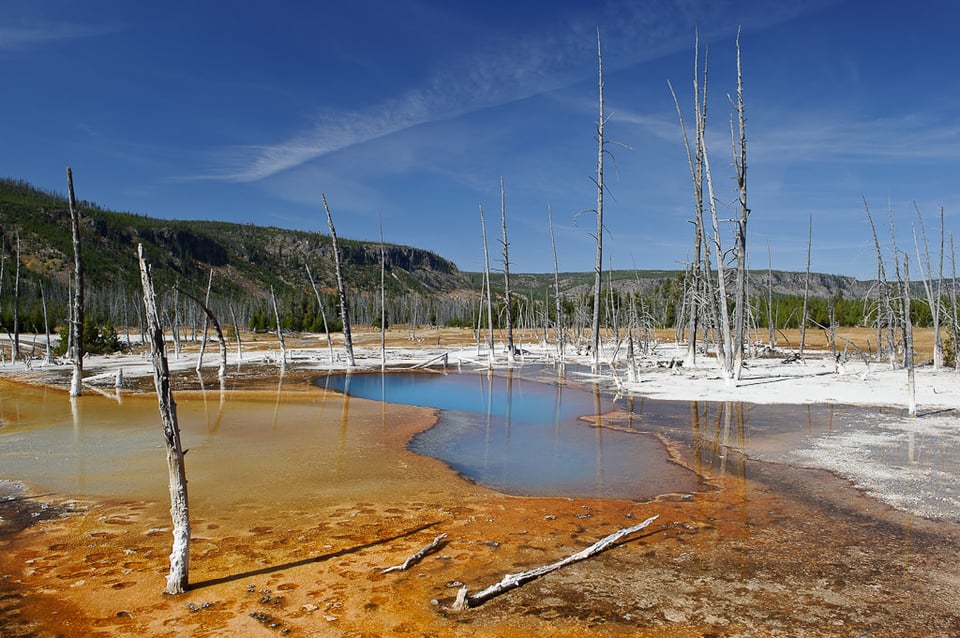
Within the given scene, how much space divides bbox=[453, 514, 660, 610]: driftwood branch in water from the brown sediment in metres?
0.11

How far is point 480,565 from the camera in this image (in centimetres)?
633

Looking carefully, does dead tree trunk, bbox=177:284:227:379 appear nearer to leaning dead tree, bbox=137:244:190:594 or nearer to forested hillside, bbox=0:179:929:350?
leaning dead tree, bbox=137:244:190:594

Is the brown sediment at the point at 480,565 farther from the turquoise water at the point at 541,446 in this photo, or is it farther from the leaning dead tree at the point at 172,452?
the turquoise water at the point at 541,446

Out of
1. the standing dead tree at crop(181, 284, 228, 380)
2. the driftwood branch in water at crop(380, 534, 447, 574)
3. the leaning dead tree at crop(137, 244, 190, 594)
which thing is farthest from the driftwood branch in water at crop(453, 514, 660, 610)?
the standing dead tree at crop(181, 284, 228, 380)

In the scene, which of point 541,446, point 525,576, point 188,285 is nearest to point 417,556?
point 525,576

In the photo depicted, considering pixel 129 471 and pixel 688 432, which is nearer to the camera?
pixel 129 471

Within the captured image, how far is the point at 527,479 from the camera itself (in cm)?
1027

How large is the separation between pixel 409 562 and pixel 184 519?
2.35 meters

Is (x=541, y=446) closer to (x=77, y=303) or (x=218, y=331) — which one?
(x=218, y=331)

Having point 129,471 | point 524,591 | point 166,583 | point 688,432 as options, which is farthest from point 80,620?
point 688,432

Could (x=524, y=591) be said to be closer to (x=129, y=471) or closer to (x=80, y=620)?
(x=80, y=620)

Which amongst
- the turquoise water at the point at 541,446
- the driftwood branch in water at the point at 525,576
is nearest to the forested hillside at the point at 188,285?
the turquoise water at the point at 541,446

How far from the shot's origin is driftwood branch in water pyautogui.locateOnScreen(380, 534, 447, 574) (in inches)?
242

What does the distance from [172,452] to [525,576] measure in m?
3.83
